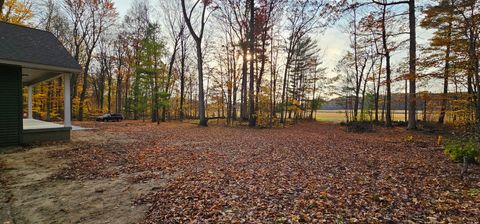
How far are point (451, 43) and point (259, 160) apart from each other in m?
11.4

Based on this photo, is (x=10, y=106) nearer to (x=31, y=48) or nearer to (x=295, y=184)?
(x=31, y=48)

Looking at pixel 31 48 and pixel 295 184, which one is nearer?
pixel 295 184

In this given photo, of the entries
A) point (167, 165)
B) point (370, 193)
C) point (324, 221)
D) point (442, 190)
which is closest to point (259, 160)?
point (167, 165)

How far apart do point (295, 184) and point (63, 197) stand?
4526 millimetres

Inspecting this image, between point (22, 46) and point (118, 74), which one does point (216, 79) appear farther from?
point (22, 46)

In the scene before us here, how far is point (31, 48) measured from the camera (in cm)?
939

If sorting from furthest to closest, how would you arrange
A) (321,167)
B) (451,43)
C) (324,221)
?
(451,43), (321,167), (324,221)

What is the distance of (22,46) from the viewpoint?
361 inches

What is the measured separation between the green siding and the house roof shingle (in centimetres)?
68


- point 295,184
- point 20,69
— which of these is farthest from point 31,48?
point 295,184

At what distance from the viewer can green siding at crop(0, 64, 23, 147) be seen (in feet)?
27.6

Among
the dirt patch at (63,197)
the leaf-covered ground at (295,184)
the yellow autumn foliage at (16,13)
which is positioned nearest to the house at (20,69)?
the leaf-covered ground at (295,184)

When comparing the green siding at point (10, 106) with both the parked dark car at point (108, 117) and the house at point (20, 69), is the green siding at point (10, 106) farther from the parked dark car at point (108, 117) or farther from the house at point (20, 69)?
the parked dark car at point (108, 117)

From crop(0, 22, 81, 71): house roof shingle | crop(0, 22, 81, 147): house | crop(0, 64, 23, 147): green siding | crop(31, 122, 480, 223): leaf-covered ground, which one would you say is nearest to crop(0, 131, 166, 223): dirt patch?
crop(31, 122, 480, 223): leaf-covered ground
